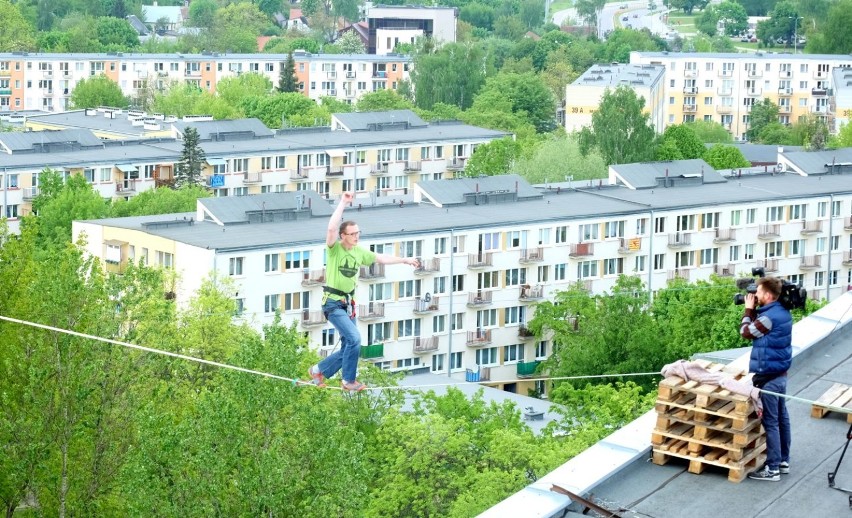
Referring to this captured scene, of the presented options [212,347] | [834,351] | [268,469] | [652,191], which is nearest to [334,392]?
[212,347]

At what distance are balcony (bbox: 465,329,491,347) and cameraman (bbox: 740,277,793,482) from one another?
42555mm

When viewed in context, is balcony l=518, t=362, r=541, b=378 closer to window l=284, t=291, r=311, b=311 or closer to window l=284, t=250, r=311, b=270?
window l=284, t=291, r=311, b=311

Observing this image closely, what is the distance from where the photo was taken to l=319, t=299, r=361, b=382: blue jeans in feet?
65.7

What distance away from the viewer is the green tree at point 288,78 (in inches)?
5123

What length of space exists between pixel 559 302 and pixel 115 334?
27943 mm

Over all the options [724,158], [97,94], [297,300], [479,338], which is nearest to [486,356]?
[479,338]

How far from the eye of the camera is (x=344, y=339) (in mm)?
20406

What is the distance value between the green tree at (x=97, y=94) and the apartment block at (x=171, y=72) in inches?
236

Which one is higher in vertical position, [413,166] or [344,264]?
[344,264]

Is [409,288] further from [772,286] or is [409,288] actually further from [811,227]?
[772,286]

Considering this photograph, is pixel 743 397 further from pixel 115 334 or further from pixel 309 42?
pixel 309 42

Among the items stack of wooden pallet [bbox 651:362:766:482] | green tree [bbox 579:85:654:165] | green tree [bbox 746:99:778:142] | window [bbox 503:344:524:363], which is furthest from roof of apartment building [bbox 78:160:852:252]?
green tree [bbox 746:99:778:142]

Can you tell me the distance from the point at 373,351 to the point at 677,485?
39959 mm

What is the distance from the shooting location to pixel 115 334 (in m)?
35.9
